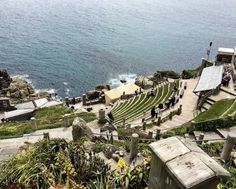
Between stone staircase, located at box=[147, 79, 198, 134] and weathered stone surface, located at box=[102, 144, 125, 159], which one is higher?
weathered stone surface, located at box=[102, 144, 125, 159]

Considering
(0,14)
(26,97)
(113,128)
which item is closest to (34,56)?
(26,97)

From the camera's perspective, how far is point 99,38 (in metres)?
75.0

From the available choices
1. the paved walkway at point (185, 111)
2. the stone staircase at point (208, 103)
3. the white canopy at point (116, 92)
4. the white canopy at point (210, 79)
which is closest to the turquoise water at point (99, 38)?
the white canopy at point (116, 92)

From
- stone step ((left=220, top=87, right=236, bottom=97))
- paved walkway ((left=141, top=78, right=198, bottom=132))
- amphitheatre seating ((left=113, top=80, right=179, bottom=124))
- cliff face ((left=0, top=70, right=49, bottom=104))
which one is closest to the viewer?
paved walkway ((left=141, top=78, right=198, bottom=132))

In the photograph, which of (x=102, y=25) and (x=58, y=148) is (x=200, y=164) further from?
(x=102, y=25)

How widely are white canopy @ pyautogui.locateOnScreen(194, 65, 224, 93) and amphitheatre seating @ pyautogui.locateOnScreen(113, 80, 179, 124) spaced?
4.08 meters

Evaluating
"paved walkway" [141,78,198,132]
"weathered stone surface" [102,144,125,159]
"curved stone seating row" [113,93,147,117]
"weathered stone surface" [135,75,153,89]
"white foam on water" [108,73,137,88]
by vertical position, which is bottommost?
"white foam on water" [108,73,137,88]

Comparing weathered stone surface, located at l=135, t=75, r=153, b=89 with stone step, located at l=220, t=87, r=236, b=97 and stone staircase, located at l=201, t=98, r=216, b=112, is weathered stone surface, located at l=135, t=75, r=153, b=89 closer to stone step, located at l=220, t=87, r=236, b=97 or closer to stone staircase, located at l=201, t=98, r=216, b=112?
stone step, located at l=220, t=87, r=236, b=97

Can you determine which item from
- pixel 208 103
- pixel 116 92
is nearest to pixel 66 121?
pixel 208 103

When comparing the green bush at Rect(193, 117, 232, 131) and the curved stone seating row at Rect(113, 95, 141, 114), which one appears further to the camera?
the curved stone seating row at Rect(113, 95, 141, 114)

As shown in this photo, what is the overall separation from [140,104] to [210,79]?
25.2 feet

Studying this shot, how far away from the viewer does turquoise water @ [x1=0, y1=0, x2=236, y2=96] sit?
2249 inches

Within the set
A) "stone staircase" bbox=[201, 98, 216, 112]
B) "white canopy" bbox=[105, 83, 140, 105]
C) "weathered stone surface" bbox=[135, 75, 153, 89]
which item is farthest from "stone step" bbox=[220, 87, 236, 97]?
"weathered stone surface" bbox=[135, 75, 153, 89]

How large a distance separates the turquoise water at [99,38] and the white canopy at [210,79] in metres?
24.5
